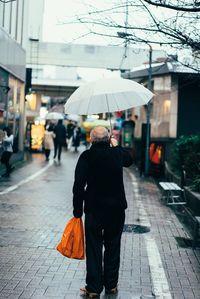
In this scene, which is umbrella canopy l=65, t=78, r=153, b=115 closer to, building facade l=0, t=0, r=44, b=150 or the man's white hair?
the man's white hair

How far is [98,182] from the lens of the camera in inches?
225

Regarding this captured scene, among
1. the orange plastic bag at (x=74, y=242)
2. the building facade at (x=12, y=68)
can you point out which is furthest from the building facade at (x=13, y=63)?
the orange plastic bag at (x=74, y=242)

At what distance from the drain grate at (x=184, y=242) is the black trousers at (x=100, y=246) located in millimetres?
2897

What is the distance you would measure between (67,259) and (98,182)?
2.02 m

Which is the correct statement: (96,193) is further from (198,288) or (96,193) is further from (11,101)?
(11,101)

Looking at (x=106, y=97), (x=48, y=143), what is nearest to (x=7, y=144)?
(x=48, y=143)

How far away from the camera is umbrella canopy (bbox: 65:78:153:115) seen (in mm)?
6367

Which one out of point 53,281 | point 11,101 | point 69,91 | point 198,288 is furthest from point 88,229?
point 69,91

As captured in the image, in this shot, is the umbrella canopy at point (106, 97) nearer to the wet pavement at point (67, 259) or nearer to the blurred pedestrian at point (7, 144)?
the wet pavement at point (67, 259)

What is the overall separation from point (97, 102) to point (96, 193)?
136 cm

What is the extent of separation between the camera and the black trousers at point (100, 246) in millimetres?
5719

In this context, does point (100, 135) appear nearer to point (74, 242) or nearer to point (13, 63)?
point (74, 242)

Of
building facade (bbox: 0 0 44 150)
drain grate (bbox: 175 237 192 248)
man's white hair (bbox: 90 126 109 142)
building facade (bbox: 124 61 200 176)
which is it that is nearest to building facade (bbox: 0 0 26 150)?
building facade (bbox: 0 0 44 150)

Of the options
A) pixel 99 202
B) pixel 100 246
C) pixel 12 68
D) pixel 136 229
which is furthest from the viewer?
pixel 12 68
